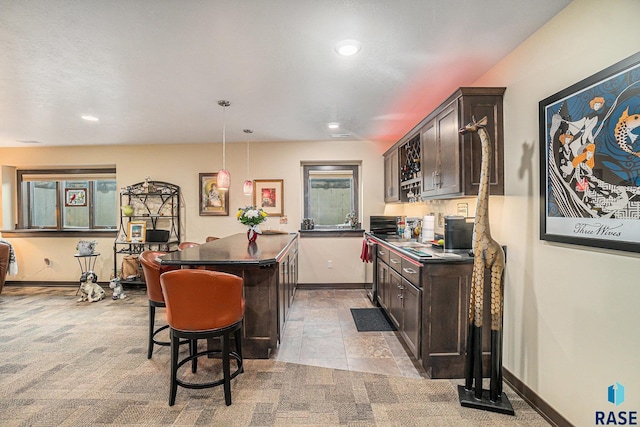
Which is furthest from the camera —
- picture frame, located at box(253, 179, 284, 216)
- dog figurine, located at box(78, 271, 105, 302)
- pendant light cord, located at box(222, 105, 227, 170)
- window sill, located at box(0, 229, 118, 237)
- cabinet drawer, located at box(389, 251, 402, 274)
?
window sill, located at box(0, 229, 118, 237)

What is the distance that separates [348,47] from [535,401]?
9.24 feet

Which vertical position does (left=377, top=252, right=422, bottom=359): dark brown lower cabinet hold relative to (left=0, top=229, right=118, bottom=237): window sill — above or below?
below

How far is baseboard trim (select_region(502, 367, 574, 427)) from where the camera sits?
189 centimetres

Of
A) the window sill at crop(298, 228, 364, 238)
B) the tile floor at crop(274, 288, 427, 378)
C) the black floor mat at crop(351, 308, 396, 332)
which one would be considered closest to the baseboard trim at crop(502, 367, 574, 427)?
the tile floor at crop(274, 288, 427, 378)

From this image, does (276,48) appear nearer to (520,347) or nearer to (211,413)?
(211,413)

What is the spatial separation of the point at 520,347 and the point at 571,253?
0.89 metres

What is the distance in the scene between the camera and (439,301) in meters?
2.43

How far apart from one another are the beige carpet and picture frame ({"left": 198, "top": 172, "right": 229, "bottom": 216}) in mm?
2639

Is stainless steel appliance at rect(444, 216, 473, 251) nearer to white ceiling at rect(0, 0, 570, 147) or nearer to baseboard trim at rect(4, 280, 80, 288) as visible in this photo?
white ceiling at rect(0, 0, 570, 147)

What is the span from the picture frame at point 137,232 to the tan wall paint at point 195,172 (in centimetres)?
57

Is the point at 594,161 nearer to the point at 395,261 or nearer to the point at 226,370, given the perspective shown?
the point at 395,261

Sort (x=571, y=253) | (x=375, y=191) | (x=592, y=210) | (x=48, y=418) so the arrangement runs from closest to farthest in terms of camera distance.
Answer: (x=592, y=210) → (x=571, y=253) → (x=48, y=418) → (x=375, y=191)

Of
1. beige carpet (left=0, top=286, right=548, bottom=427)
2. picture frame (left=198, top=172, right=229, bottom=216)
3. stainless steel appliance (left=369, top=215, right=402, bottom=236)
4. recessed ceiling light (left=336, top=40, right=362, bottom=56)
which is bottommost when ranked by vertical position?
beige carpet (left=0, top=286, right=548, bottom=427)

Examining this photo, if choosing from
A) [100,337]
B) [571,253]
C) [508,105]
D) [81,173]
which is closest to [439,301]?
[571,253]
